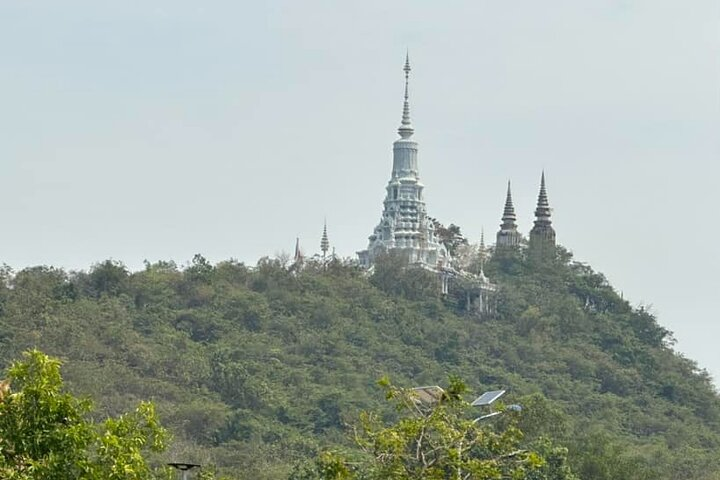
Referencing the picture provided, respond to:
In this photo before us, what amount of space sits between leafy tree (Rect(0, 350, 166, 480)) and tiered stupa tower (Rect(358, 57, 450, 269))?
79.9m

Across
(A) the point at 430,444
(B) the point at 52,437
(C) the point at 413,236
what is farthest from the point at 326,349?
(B) the point at 52,437

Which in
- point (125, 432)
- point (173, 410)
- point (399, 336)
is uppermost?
point (399, 336)

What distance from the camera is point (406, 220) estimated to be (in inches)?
4417

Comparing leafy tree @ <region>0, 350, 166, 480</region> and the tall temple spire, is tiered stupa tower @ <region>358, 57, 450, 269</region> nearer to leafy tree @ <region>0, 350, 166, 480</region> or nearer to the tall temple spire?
the tall temple spire

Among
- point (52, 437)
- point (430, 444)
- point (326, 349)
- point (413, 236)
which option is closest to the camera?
point (52, 437)

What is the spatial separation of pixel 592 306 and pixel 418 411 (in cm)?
8275

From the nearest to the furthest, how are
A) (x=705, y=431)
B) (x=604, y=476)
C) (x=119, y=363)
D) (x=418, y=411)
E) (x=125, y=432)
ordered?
1. (x=125, y=432)
2. (x=418, y=411)
3. (x=604, y=476)
4. (x=119, y=363)
5. (x=705, y=431)

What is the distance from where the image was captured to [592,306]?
11450cm

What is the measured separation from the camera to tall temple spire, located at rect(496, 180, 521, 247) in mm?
118688

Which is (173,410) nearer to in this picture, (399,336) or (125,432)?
(399,336)

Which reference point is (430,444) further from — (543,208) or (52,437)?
(543,208)

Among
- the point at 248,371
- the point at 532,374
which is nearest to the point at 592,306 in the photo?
the point at 532,374

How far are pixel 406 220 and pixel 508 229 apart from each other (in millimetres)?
9011

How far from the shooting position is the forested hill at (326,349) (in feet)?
275
